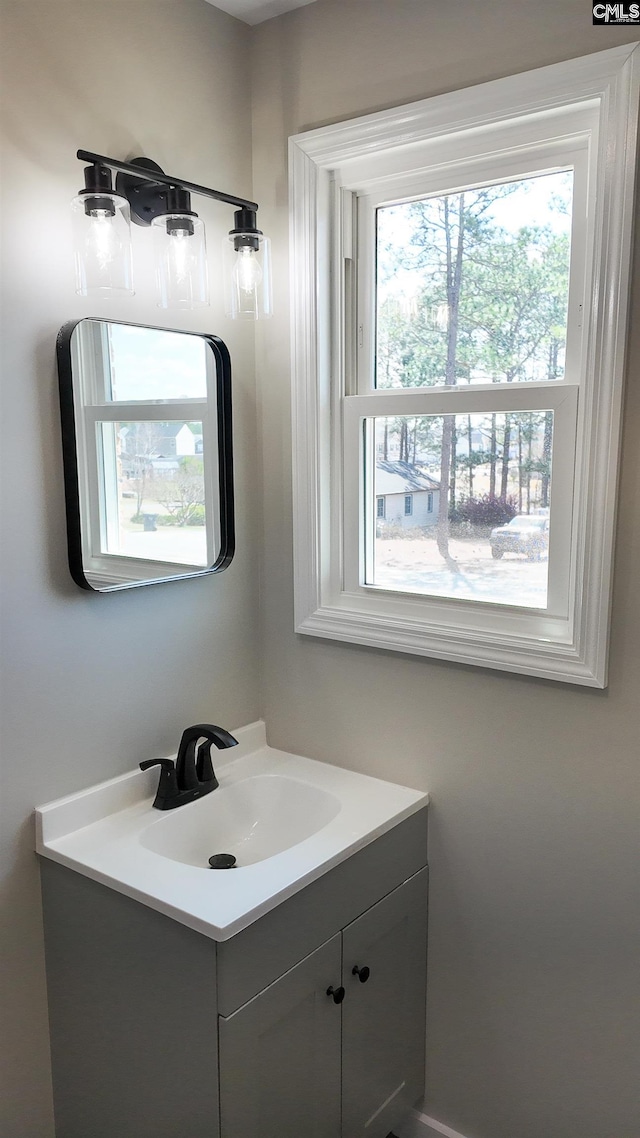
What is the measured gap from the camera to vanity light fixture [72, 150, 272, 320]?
4.53 ft

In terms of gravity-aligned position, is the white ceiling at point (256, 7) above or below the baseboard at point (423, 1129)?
above

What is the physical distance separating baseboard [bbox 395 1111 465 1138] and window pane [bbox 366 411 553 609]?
4.06 ft

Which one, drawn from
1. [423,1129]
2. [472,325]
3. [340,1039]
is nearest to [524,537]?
[472,325]

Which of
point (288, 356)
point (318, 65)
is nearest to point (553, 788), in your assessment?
point (288, 356)

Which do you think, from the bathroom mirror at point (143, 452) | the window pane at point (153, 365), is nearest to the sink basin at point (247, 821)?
the bathroom mirror at point (143, 452)

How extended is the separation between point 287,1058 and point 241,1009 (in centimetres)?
19

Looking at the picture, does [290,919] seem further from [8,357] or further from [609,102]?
[609,102]

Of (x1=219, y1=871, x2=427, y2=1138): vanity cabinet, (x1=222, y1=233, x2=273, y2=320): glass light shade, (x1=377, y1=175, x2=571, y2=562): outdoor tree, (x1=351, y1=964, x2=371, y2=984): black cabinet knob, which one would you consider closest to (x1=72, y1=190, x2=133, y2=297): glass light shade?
(x1=222, y1=233, x2=273, y2=320): glass light shade

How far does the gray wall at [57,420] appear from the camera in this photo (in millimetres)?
1450

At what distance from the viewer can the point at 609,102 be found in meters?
1.39

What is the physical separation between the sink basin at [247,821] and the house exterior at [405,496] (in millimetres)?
643

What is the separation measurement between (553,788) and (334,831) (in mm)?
449

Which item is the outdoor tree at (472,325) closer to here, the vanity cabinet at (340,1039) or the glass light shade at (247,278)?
the glass light shade at (247,278)

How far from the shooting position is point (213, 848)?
1770 millimetres
